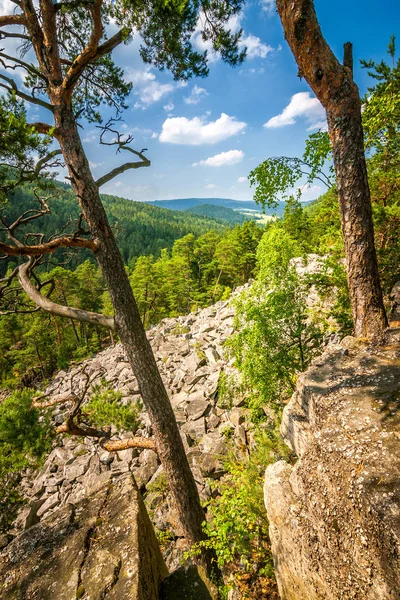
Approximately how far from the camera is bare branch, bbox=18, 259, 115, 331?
11.3 ft

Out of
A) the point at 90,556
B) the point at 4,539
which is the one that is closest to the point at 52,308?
the point at 90,556

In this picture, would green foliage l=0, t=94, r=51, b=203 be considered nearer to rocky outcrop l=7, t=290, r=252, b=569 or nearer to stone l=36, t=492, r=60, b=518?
rocky outcrop l=7, t=290, r=252, b=569

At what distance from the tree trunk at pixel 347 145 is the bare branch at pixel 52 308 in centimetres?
344

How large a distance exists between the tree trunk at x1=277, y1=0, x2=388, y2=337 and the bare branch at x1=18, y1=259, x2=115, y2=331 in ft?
11.3

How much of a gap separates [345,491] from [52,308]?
3.62 m

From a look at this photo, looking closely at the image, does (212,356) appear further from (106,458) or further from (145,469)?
(106,458)

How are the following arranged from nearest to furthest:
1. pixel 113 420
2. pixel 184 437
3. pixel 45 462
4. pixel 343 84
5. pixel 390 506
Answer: pixel 390 506
pixel 343 84
pixel 184 437
pixel 113 420
pixel 45 462

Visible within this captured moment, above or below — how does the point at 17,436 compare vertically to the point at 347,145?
below

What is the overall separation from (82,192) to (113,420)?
10.4 metres

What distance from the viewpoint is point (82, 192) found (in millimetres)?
3395

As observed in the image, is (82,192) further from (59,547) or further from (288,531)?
(288,531)

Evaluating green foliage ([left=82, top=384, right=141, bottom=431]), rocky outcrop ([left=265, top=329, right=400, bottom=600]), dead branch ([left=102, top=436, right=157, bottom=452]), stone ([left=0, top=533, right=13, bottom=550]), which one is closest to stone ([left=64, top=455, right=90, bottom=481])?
green foliage ([left=82, top=384, right=141, bottom=431])

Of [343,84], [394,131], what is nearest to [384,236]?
[394,131]

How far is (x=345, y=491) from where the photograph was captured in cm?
216
